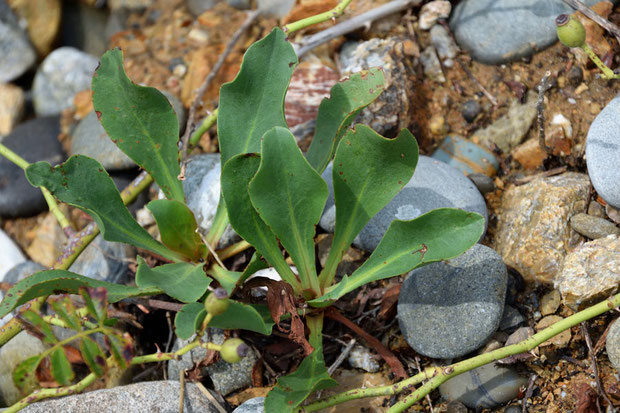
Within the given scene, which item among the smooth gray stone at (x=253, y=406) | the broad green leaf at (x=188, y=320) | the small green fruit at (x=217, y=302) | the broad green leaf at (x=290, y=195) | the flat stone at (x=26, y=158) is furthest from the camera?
the flat stone at (x=26, y=158)

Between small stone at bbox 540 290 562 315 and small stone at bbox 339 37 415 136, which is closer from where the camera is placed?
small stone at bbox 540 290 562 315

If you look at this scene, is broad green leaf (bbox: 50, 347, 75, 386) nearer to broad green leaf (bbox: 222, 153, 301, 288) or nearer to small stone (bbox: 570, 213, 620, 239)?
broad green leaf (bbox: 222, 153, 301, 288)

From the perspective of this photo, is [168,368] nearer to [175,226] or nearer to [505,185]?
[175,226]

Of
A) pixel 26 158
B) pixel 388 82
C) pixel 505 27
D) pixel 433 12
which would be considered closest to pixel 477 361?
pixel 388 82

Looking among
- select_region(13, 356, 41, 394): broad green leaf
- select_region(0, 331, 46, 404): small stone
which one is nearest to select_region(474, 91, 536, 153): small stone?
select_region(13, 356, 41, 394): broad green leaf

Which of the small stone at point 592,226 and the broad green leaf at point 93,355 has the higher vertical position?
the broad green leaf at point 93,355

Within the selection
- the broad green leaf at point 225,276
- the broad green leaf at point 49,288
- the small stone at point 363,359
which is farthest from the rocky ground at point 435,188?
the broad green leaf at point 49,288

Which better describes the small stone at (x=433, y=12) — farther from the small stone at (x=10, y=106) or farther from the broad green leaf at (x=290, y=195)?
the small stone at (x=10, y=106)
